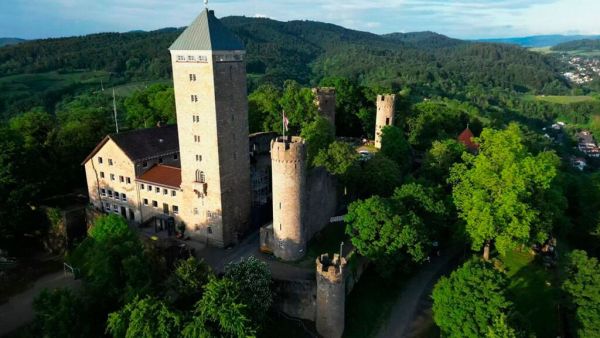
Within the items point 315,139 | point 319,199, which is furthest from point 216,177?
point 315,139

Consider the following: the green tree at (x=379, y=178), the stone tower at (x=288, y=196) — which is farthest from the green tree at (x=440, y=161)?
the stone tower at (x=288, y=196)

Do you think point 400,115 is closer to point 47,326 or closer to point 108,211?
point 108,211

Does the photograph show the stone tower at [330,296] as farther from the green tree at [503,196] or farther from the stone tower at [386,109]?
the stone tower at [386,109]

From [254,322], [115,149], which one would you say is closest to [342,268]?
[254,322]

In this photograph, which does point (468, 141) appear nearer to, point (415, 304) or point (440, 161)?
point (440, 161)

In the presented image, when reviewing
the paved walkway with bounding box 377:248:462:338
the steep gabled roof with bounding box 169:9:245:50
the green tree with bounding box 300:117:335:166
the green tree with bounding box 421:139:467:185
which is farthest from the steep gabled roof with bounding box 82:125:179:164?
the green tree with bounding box 421:139:467:185

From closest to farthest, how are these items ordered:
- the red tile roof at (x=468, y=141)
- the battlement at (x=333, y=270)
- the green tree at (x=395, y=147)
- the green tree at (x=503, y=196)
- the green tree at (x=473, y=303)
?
1. the green tree at (x=473, y=303)
2. the battlement at (x=333, y=270)
3. the green tree at (x=503, y=196)
4. the green tree at (x=395, y=147)
5. the red tile roof at (x=468, y=141)
